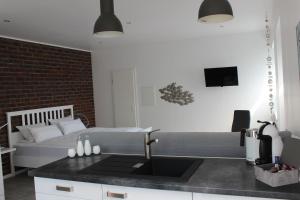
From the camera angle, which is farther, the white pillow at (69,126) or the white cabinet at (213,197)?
the white pillow at (69,126)

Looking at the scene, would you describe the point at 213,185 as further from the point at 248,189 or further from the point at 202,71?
the point at 202,71

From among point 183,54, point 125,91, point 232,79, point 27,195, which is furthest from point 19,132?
point 232,79

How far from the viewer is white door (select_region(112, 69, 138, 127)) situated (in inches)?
275

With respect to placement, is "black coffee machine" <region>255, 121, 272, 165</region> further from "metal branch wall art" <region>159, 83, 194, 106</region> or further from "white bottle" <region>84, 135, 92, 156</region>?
"metal branch wall art" <region>159, 83, 194, 106</region>

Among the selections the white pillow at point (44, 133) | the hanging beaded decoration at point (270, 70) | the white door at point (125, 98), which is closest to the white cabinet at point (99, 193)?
the white pillow at point (44, 133)

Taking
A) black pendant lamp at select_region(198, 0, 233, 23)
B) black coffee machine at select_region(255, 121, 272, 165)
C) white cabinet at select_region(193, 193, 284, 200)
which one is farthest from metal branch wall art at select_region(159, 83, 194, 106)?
white cabinet at select_region(193, 193, 284, 200)

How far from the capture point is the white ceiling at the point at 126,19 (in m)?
3.50

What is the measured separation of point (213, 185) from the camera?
1.54 m

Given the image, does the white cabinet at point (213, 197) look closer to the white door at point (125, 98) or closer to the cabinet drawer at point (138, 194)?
the cabinet drawer at point (138, 194)

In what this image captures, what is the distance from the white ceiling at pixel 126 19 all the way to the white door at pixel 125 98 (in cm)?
115

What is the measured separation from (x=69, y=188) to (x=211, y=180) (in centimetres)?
93

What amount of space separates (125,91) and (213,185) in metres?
5.64

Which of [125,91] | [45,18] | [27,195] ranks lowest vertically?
[27,195]

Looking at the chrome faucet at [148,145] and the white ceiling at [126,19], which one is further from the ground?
the white ceiling at [126,19]
